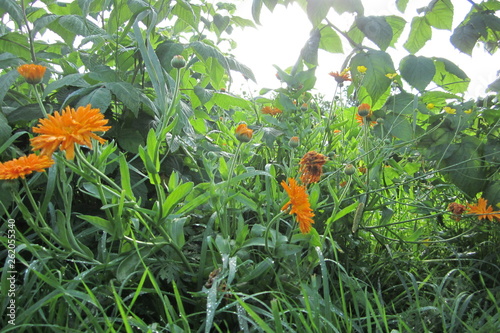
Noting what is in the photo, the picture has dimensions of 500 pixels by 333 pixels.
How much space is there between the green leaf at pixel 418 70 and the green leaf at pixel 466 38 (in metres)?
0.09


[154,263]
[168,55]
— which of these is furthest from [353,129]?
[154,263]

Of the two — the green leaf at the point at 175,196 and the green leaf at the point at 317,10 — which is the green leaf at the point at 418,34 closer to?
the green leaf at the point at 317,10

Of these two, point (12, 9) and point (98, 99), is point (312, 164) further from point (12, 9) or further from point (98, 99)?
point (12, 9)

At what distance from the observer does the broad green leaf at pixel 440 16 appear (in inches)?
50.4

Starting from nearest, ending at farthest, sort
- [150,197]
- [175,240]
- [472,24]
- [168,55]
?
[175,240]
[472,24]
[168,55]
[150,197]

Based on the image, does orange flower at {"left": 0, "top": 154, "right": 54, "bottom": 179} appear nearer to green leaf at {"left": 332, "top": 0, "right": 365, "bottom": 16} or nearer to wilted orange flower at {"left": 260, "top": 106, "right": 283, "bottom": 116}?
green leaf at {"left": 332, "top": 0, "right": 365, "bottom": 16}

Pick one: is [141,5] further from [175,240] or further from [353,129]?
[353,129]

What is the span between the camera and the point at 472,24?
1190 mm

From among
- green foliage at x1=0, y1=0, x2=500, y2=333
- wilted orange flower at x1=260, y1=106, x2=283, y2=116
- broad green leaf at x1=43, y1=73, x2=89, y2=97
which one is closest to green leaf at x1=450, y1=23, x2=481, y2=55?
green foliage at x1=0, y1=0, x2=500, y2=333

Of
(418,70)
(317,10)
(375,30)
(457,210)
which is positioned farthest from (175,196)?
(457,210)

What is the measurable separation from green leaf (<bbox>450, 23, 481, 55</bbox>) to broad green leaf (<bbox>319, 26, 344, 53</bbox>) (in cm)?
31

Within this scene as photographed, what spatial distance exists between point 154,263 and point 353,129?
113 cm

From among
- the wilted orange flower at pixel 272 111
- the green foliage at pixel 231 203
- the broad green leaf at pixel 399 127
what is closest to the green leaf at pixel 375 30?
the green foliage at pixel 231 203

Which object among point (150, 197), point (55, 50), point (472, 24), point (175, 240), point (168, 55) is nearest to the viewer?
point (175, 240)
